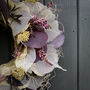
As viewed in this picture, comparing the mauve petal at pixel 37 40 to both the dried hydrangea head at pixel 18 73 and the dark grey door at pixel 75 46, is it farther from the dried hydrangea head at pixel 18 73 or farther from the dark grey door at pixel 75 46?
the dark grey door at pixel 75 46

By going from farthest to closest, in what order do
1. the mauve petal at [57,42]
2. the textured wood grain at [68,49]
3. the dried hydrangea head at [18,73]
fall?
the textured wood grain at [68,49]
the mauve petal at [57,42]
the dried hydrangea head at [18,73]

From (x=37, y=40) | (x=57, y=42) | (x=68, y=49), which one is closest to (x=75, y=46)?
(x=68, y=49)

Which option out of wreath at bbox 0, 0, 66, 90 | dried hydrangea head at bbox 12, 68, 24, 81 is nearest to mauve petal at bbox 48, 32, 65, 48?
wreath at bbox 0, 0, 66, 90

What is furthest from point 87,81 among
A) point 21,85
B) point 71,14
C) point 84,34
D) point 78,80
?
point 21,85

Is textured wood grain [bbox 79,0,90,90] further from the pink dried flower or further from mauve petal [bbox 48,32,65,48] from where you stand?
the pink dried flower

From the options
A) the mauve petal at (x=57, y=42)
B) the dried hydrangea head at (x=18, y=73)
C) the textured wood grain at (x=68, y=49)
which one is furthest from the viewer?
the textured wood grain at (x=68, y=49)

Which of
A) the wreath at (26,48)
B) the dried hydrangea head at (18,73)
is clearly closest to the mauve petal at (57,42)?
the wreath at (26,48)

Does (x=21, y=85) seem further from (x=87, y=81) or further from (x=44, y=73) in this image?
(x=87, y=81)
